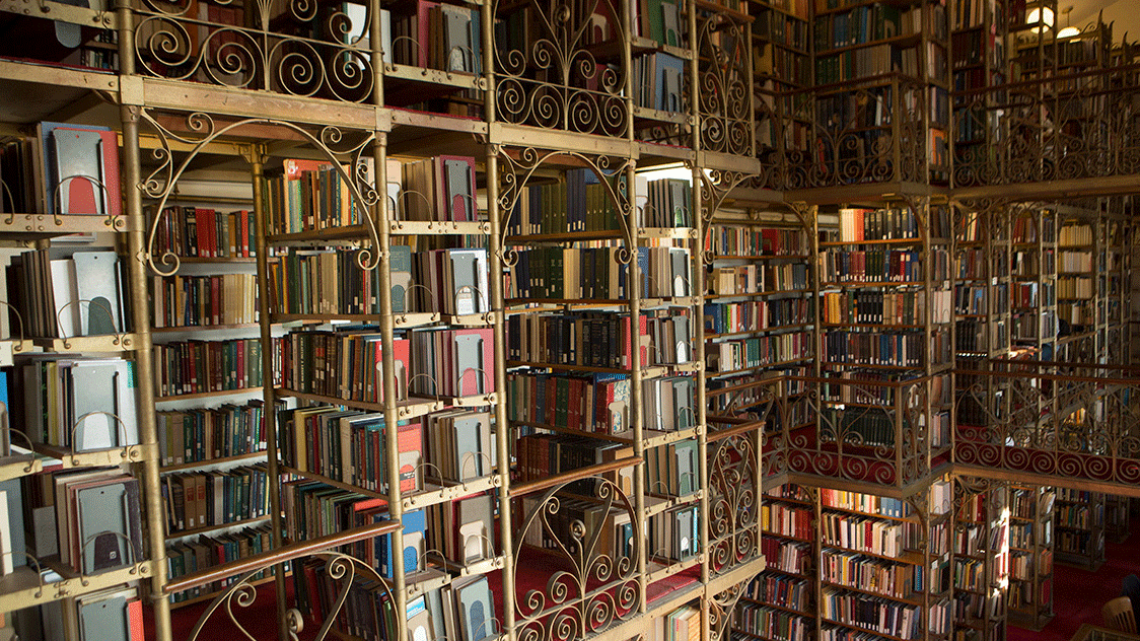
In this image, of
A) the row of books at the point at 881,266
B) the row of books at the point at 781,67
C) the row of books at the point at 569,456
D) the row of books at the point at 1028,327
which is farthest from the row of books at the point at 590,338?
the row of books at the point at 1028,327

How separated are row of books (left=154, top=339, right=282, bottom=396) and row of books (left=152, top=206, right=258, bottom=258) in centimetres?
48

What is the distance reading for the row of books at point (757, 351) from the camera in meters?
7.12

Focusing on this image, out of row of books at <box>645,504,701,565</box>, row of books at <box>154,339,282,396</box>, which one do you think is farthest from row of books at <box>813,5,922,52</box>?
row of books at <box>154,339,282,396</box>

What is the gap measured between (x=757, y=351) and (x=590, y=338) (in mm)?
3724

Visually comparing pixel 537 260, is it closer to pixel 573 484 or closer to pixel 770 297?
pixel 573 484

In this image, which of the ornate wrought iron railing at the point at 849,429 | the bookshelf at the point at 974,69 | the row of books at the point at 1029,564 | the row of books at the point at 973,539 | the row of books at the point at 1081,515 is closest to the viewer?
the ornate wrought iron railing at the point at 849,429

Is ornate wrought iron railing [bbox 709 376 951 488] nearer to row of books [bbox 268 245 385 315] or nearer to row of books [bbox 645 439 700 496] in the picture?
row of books [bbox 645 439 700 496]

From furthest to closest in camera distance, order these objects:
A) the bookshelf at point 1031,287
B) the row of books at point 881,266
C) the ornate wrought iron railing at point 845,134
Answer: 1. the bookshelf at point 1031,287
2. the row of books at point 881,266
3. the ornate wrought iron railing at point 845,134

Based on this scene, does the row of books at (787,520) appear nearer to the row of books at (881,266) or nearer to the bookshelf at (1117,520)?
the row of books at (881,266)

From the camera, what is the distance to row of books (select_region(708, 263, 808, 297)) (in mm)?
7062

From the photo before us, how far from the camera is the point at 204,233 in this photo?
14.0 feet

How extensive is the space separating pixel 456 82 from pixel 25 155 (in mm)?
1481

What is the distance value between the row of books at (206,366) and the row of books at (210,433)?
0.41 ft

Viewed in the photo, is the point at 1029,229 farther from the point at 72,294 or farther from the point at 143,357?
the point at 72,294
